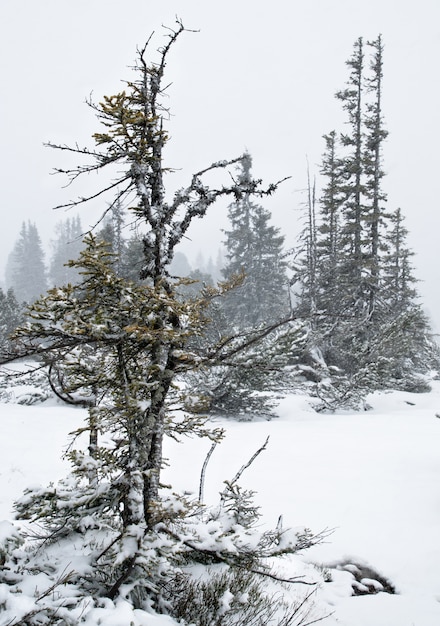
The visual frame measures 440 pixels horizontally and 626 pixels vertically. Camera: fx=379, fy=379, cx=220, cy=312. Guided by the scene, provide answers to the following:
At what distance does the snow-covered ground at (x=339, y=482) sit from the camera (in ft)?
15.3

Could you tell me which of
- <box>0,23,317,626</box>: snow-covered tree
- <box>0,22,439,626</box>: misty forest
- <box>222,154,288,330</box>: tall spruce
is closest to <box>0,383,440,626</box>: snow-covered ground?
<box>0,22,439,626</box>: misty forest

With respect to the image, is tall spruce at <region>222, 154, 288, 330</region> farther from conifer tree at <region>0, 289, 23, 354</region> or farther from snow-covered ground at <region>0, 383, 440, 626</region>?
snow-covered ground at <region>0, 383, 440, 626</region>

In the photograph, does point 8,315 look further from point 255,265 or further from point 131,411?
point 131,411

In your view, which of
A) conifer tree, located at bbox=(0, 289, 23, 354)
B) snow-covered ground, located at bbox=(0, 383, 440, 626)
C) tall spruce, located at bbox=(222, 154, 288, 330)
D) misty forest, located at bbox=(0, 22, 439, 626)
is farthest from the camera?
tall spruce, located at bbox=(222, 154, 288, 330)

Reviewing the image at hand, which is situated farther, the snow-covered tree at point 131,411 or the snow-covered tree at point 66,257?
the snow-covered tree at point 66,257

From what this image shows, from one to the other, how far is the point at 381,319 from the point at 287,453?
13.6 metres

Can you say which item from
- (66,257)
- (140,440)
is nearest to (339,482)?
(140,440)

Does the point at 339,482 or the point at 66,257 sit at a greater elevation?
the point at 66,257

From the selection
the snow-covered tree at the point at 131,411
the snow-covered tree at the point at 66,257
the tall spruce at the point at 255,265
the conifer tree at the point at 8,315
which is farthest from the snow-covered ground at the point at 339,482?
the snow-covered tree at the point at 66,257

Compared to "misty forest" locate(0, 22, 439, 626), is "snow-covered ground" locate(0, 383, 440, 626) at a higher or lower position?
lower

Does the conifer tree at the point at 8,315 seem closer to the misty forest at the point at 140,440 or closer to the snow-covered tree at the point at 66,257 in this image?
the snow-covered tree at the point at 66,257

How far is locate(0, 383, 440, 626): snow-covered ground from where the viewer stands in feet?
15.3

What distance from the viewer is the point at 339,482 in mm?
7500

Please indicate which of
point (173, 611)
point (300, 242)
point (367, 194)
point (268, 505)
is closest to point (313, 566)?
point (268, 505)
